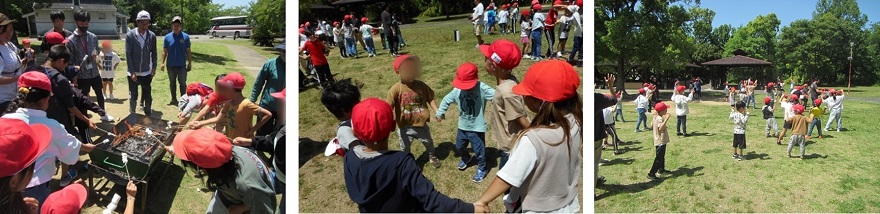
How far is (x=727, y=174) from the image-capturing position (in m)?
4.42

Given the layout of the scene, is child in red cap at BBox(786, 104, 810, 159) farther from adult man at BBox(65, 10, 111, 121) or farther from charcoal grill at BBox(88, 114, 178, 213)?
adult man at BBox(65, 10, 111, 121)

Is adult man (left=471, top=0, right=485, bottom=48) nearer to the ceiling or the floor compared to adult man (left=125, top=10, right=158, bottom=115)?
nearer to the ceiling

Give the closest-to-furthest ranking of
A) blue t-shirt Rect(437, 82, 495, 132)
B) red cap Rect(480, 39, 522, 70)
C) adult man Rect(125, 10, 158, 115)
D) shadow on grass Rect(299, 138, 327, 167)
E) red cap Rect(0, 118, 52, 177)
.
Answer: red cap Rect(0, 118, 52, 177)
red cap Rect(480, 39, 522, 70)
adult man Rect(125, 10, 158, 115)
blue t-shirt Rect(437, 82, 495, 132)
shadow on grass Rect(299, 138, 327, 167)

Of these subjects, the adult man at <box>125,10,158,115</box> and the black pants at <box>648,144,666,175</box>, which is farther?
the black pants at <box>648,144,666,175</box>

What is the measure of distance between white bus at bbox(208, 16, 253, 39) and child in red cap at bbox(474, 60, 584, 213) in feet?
6.12

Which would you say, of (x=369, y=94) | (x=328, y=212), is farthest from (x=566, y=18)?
(x=328, y=212)

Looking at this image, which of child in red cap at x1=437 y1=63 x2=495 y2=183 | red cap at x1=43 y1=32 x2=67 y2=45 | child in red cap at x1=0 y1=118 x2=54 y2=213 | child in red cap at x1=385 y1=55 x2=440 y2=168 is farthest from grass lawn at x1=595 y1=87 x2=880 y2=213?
red cap at x1=43 y1=32 x2=67 y2=45

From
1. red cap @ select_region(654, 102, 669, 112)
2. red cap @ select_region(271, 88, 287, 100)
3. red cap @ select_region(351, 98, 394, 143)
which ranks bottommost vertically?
red cap @ select_region(654, 102, 669, 112)

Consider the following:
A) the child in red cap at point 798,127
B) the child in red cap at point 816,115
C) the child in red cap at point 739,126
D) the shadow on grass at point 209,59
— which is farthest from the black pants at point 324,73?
the child in red cap at point 816,115

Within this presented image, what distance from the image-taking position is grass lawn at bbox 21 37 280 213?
3453 millimetres

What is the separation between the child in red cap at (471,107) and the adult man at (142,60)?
170cm

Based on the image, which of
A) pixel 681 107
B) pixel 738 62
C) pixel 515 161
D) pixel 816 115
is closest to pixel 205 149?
pixel 515 161

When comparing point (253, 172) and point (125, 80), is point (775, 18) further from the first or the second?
point (125, 80)

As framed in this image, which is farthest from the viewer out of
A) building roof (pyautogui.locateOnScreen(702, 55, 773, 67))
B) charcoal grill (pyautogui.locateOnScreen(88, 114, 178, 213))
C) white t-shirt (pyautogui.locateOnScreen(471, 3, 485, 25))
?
building roof (pyautogui.locateOnScreen(702, 55, 773, 67))
